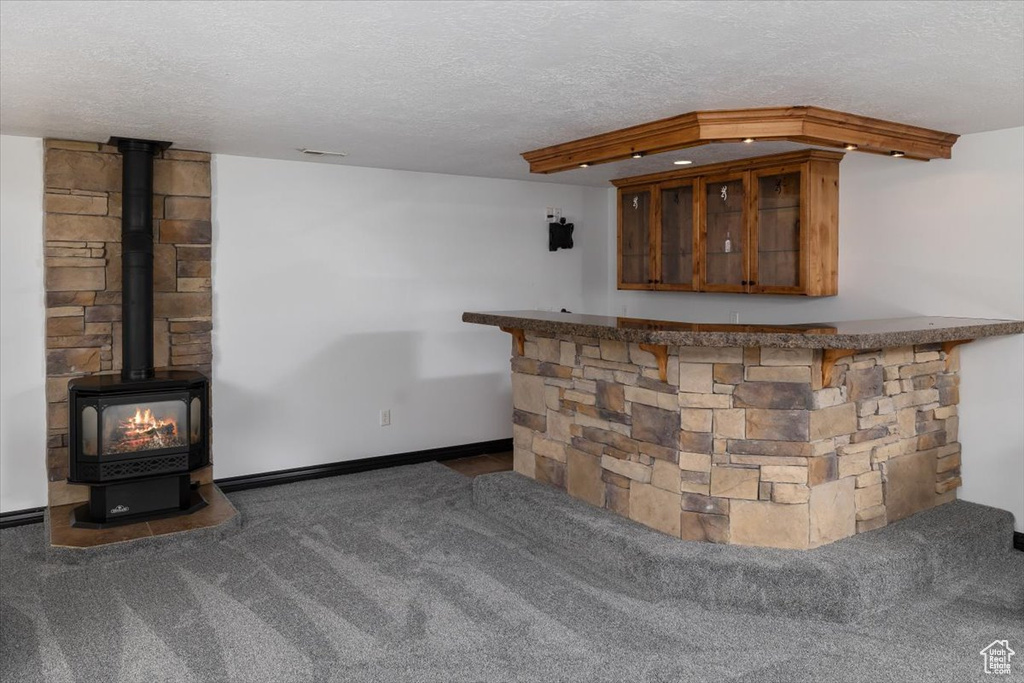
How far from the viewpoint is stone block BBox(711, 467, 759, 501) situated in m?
3.56

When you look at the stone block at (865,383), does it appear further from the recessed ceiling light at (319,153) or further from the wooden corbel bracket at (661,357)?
the recessed ceiling light at (319,153)

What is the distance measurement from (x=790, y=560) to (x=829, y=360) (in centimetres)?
89

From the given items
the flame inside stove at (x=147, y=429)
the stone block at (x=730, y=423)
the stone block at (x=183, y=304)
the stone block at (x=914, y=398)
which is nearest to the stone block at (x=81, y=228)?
the stone block at (x=183, y=304)

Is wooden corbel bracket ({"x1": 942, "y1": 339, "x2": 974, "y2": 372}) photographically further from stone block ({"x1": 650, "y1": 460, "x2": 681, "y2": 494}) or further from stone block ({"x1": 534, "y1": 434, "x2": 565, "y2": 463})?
stone block ({"x1": 534, "y1": 434, "x2": 565, "y2": 463})

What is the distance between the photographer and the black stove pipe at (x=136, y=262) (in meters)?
4.45

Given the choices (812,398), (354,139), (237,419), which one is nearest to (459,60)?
(354,139)

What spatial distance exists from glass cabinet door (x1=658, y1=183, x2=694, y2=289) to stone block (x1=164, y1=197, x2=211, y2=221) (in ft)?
10.5

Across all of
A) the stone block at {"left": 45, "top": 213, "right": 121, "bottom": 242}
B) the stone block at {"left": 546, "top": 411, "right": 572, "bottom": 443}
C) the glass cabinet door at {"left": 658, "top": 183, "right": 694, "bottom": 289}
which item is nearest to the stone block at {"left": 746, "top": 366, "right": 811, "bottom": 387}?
the stone block at {"left": 546, "top": 411, "right": 572, "bottom": 443}

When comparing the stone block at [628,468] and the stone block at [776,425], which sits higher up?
the stone block at [776,425]

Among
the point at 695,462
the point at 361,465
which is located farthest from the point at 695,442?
the point at 361,465

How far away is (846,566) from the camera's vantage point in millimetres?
3322

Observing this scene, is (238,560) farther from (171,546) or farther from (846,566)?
(846,566)

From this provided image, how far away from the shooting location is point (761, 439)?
140 inches

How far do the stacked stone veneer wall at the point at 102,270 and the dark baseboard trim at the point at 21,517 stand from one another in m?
0.12
